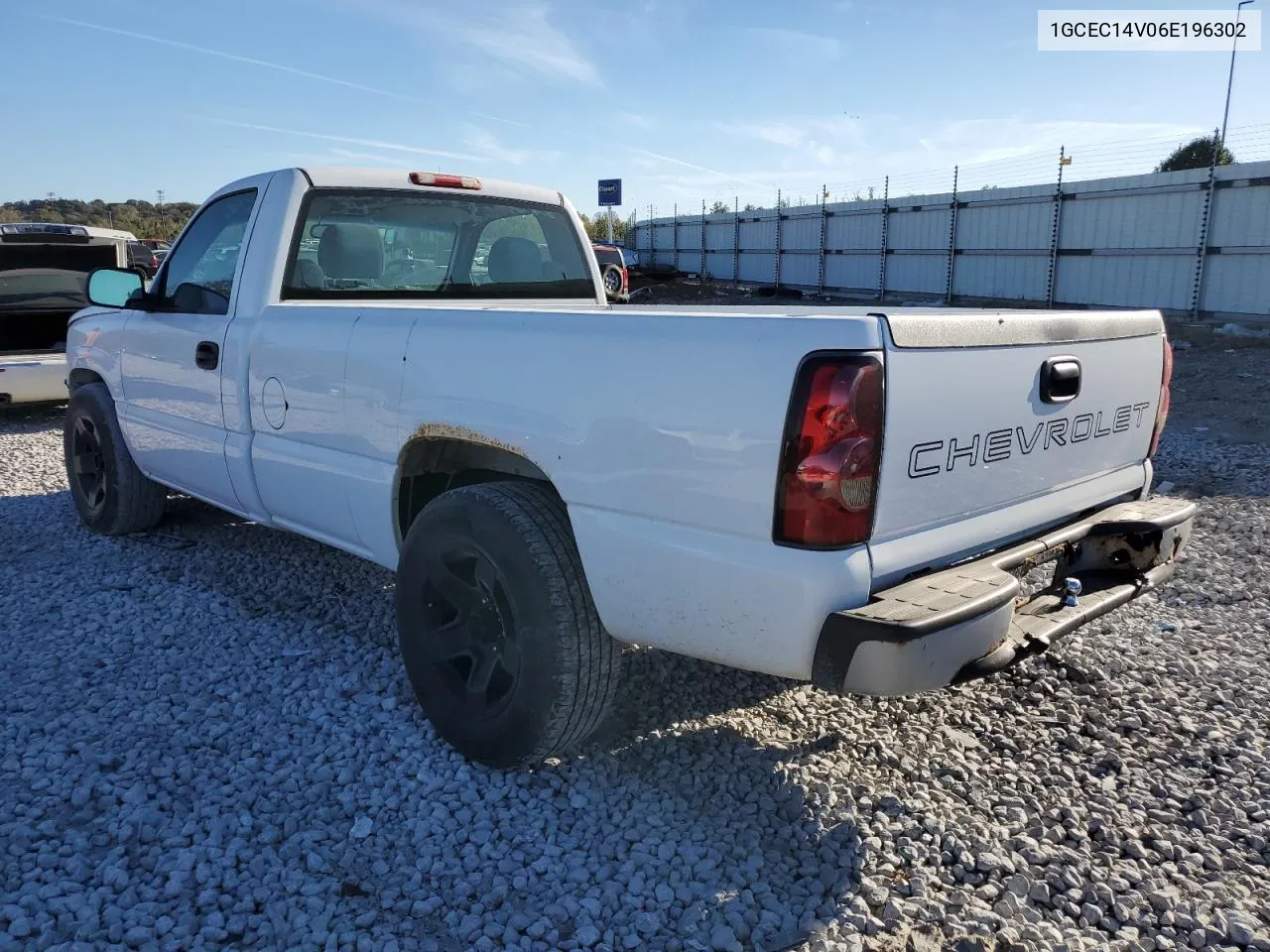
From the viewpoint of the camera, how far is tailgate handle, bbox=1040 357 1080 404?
8.77ft

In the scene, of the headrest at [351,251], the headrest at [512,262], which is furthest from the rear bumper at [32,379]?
the headrest at [512,262]

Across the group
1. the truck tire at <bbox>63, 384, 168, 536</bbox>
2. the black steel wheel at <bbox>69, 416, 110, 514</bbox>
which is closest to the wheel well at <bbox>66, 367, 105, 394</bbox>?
the truck tire at <bbox>63, 384, 168, 536</bbox>

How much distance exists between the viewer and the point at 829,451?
2172 mm

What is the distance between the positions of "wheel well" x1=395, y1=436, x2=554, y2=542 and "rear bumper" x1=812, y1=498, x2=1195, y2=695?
46.2 inches

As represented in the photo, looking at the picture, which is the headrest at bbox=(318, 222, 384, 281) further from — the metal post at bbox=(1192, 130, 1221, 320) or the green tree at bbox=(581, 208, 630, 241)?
the green tree at bbox=(581, 208, 630, 241)

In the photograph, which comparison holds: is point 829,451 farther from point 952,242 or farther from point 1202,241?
point 952,242

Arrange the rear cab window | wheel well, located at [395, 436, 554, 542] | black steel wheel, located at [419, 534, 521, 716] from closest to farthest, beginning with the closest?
black steel wheel, located at [419, 534, 521, 716]
wheel well, located at [395, 436, 554, 542]
the rear cab window

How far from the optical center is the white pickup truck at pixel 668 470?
2207 mm

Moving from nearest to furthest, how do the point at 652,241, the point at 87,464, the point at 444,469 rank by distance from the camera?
the point at 444,469 → the point at 87,464 → the point at 652,241

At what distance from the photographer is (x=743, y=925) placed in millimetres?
2311

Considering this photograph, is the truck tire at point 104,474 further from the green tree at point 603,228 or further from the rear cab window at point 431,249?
the green tree at point 603,228

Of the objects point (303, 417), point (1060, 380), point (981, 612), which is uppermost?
point (1060, 380)

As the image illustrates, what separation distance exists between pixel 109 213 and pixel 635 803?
74968 mm

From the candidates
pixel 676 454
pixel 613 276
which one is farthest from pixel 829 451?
pixel 613 276
